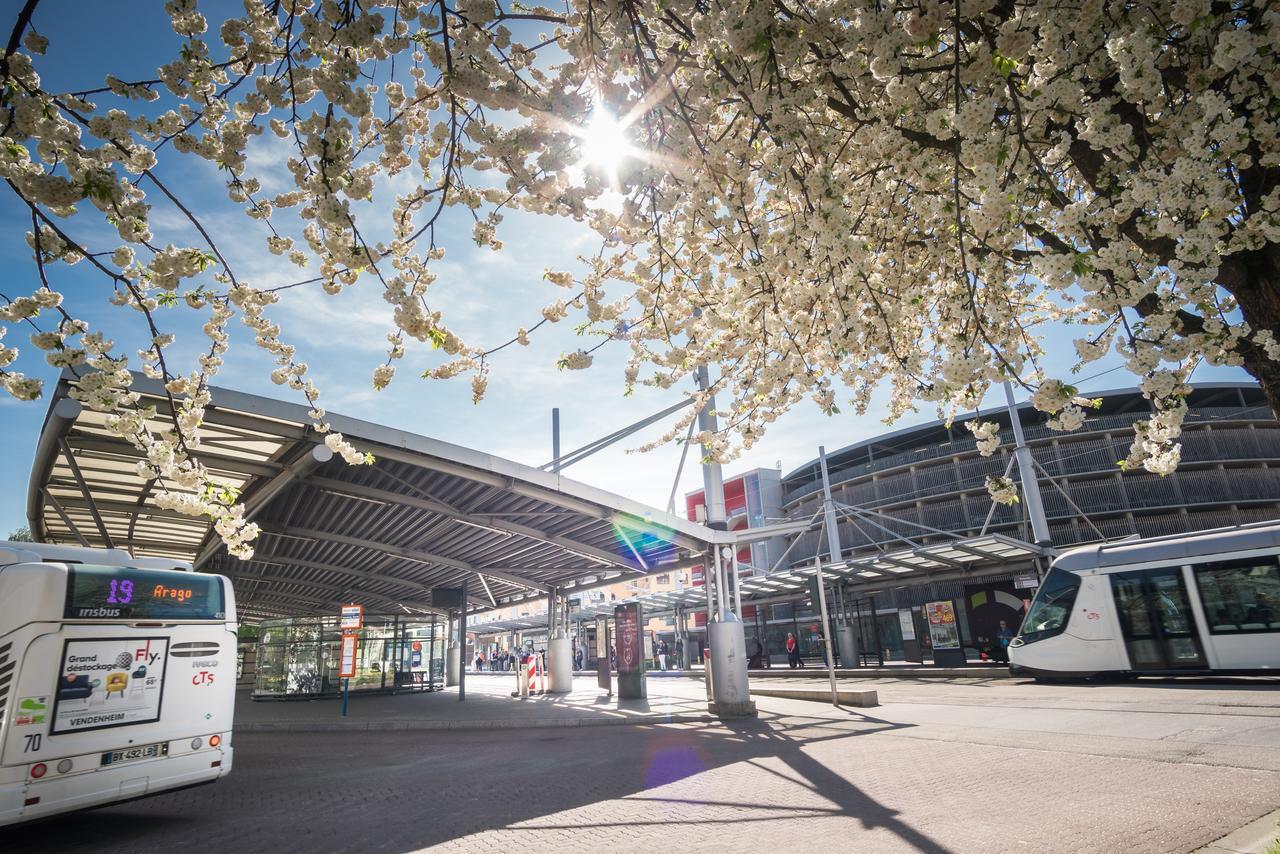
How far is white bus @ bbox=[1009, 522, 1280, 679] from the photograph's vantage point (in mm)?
13227

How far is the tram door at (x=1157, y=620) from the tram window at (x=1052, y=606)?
95 cm

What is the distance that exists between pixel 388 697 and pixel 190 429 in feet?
78.4

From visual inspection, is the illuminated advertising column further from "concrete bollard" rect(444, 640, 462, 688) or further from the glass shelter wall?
"concrete bollard" rect(444, 640, 462, 688)

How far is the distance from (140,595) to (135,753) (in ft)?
5.29

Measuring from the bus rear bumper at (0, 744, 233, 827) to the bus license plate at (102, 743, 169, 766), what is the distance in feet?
0.19

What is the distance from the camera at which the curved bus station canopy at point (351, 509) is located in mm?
10758

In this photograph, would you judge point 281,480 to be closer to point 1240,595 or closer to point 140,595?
point 140,595

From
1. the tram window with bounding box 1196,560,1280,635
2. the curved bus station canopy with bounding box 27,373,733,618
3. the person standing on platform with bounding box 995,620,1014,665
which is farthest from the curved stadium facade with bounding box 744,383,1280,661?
the tram window with bounding box 1196,560,1280,635

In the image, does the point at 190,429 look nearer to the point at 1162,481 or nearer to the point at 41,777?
the point at 41,777

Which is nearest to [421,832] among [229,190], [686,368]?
[686,368]

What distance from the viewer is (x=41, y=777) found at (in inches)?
238

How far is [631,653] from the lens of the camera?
1883 cm

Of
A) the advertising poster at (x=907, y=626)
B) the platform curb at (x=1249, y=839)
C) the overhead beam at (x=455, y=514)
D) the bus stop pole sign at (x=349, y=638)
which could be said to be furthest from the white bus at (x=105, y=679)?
the advertising poster at (x=907, y=626)

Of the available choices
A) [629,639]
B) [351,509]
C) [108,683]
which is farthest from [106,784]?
[629,639]
